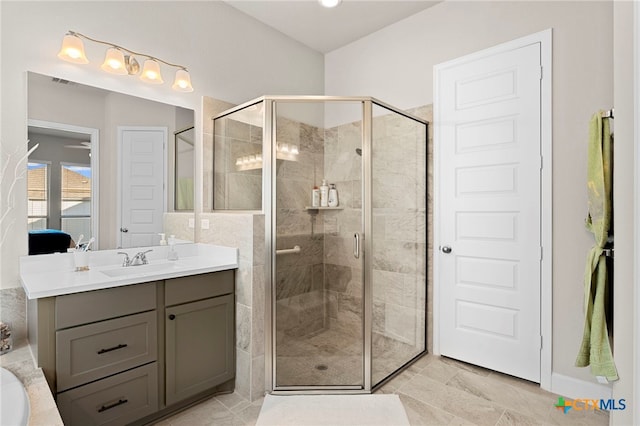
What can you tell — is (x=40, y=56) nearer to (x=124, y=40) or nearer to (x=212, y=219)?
(x=124, y=40)

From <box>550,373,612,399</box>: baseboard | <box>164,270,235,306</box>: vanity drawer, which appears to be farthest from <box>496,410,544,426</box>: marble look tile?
<box>164,270,235,306</box>: vanity drawer

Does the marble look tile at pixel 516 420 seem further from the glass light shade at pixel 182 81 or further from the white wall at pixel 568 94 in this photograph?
the glass light shade at pixel 182 81

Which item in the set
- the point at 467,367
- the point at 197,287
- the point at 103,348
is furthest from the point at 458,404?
the point at 103,348

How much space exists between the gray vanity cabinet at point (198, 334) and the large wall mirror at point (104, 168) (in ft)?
2.02

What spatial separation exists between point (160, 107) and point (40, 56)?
2.26 feet

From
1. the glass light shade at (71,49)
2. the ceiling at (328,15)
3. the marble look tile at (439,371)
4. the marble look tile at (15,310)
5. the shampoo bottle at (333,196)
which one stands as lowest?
the marble look tile at (439,371)

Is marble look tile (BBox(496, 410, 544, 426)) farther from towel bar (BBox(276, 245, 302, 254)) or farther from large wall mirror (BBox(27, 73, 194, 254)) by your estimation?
large wall mirror (BBox(27, 73, 194, 254))

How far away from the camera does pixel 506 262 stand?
7.97 ft

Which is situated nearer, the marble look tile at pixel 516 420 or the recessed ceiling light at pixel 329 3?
the marble look tile at pixel 516 420

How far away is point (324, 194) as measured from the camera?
2.31m

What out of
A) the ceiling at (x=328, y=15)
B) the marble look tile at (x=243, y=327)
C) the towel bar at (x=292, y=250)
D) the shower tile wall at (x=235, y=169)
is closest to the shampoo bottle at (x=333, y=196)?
the towel bar at (x=292, y=250)

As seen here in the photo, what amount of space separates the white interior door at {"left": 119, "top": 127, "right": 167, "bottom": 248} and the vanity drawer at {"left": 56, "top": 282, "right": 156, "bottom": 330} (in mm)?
634

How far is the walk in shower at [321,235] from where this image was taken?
2.25 metres

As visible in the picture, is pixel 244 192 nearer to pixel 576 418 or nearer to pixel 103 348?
pixel 103 348
